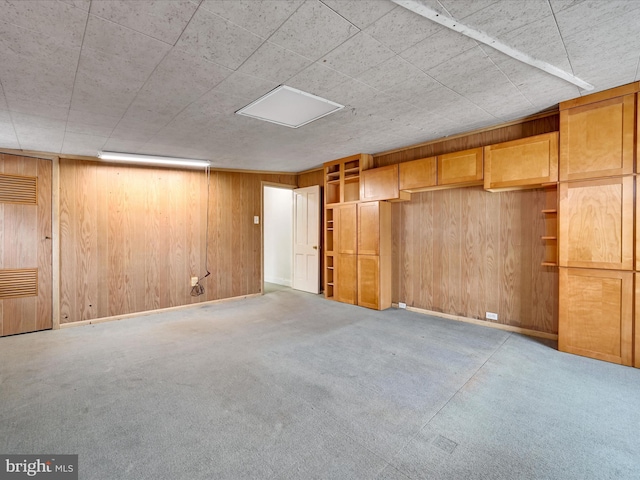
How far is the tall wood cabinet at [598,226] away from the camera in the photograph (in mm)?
2785

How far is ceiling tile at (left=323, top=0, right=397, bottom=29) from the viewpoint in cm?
163

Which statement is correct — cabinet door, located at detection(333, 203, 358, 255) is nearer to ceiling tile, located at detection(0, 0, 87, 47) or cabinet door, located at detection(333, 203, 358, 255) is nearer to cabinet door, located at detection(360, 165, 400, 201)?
cabinet door, located at detection(360, 165, 400, 201)

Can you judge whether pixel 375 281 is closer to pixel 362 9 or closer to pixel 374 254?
pixel 374 254

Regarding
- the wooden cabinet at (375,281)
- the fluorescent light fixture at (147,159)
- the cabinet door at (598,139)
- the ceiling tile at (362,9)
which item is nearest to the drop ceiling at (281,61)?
the ceiling tile at (362,9)

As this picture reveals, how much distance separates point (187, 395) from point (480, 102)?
12.5ft

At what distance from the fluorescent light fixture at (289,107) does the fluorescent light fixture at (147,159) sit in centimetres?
217

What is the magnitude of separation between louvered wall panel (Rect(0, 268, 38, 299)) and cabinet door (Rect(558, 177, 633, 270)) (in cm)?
647

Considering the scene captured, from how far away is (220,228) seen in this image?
5656mm

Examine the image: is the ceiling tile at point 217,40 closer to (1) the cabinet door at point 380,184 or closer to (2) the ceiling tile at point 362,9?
(2) the ceiling tile at point 362,9

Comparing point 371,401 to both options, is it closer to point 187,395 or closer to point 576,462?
point 576,462

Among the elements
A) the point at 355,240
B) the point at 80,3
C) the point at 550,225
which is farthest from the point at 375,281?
the point at 80,3

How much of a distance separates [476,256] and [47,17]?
463cm

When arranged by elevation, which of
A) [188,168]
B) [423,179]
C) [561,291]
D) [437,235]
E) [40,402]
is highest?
[188,168]

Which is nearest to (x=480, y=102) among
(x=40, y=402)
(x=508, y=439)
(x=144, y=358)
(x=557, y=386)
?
(x=557, y=386)
